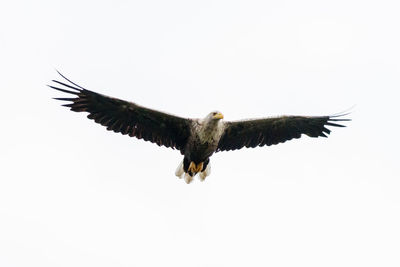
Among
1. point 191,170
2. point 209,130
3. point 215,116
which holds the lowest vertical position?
point 191,170

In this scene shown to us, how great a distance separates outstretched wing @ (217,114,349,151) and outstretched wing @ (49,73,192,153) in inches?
36.6

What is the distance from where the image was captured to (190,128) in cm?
1625

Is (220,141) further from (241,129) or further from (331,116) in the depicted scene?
(331,116)

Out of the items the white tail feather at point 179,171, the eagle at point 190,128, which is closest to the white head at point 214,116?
the eagle at point 190,128

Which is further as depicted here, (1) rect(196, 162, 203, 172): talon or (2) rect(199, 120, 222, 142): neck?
(1) rect(196, 162, 203, 172): talon

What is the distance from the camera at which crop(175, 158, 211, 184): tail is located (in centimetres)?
1675

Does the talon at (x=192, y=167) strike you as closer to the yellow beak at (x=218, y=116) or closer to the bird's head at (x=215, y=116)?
the bird's head at (x=215, y=116)

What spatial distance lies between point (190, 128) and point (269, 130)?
1701 mm

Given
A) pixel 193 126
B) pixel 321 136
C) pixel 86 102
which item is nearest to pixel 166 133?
pixel 193 126

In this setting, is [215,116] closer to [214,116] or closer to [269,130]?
[214,116]

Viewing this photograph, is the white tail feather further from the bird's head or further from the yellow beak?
the yellow beak

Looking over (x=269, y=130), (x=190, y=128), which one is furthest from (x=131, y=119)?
(x=269, y=130)

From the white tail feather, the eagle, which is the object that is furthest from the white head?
the white tail feather

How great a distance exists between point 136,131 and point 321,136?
3.83 meters
